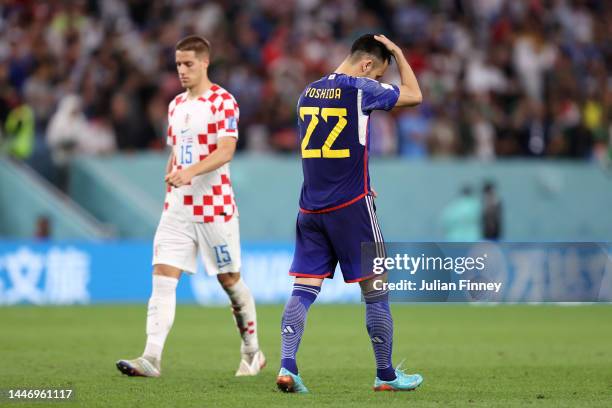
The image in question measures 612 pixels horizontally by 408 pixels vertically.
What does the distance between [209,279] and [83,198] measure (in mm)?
3224

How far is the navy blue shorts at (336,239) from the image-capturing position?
8.70m

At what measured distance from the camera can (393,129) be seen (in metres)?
22.4

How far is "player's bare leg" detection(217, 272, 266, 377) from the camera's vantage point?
404 inches

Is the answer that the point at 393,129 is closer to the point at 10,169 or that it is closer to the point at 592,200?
the point at 592,200

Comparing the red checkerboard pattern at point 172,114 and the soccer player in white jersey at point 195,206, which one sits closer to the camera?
the soccer player in white jersey at point 195,206

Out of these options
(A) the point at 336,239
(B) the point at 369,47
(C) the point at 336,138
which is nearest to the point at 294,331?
(A) the point at 336,239

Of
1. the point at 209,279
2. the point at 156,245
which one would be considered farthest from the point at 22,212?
the point at 156,245

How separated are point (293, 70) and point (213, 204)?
12562mm

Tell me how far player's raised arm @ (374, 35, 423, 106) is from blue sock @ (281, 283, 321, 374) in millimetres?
1457

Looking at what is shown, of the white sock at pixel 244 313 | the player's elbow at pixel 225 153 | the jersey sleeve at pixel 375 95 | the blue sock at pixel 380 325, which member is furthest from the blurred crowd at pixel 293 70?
the blue sock at pixel 380 325

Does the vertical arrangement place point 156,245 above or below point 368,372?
above

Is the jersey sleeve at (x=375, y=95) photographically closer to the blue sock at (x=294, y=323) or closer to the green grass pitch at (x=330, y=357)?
the blue sock at (x=294, y=323)

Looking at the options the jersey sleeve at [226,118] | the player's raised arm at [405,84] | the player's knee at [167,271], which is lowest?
the player's knee at [167,271]

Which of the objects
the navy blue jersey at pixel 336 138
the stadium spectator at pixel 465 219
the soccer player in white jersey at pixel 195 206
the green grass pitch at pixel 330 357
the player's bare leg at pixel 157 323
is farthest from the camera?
the stadium spectator at pixel 465 219
